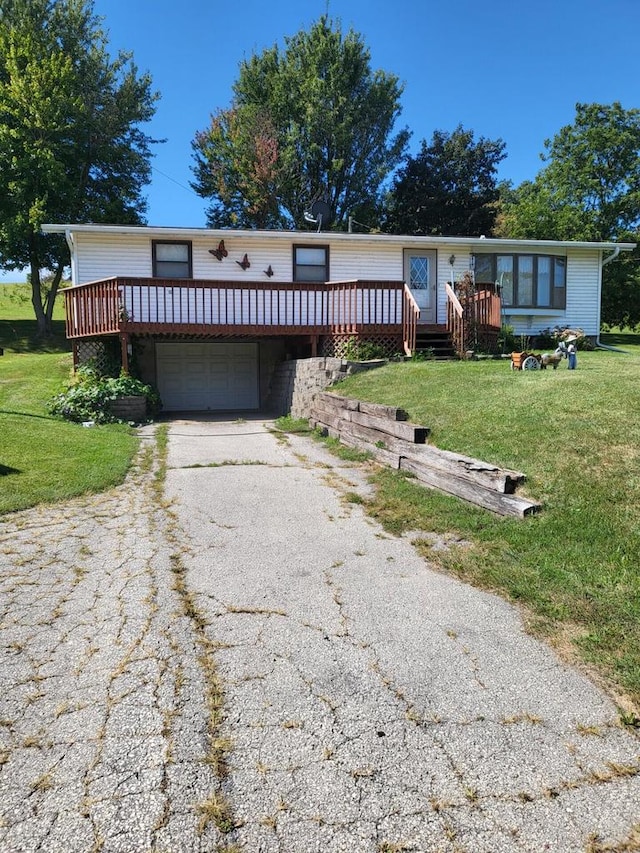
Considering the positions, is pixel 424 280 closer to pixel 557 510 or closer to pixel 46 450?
pixel 46 450

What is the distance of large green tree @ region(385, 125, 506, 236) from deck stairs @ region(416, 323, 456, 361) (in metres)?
19.5

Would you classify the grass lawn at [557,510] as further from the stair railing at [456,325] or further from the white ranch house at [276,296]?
the white ranch house at [276,296]

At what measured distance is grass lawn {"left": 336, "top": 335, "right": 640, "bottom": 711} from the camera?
2.89 m

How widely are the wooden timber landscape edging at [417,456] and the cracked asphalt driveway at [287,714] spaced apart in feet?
3.07

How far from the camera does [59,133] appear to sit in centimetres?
2195

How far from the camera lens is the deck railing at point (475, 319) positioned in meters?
12.4

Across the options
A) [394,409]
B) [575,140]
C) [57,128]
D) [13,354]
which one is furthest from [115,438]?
[575,140]

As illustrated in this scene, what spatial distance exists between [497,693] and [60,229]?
14.5 m

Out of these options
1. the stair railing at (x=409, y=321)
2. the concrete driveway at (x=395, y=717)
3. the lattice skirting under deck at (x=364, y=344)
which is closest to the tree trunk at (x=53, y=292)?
the lattice skirting under deck at (x=364, y=344)

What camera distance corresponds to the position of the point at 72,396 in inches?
425

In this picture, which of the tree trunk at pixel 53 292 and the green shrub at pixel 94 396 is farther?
the tree trunk at pixel 53 292

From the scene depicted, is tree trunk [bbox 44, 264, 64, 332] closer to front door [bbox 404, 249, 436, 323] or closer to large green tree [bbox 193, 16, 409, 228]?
large green tree [bbox 193, 16, 409, 228]

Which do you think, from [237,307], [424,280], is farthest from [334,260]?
[237,307]

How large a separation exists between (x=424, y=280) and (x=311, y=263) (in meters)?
3.27
